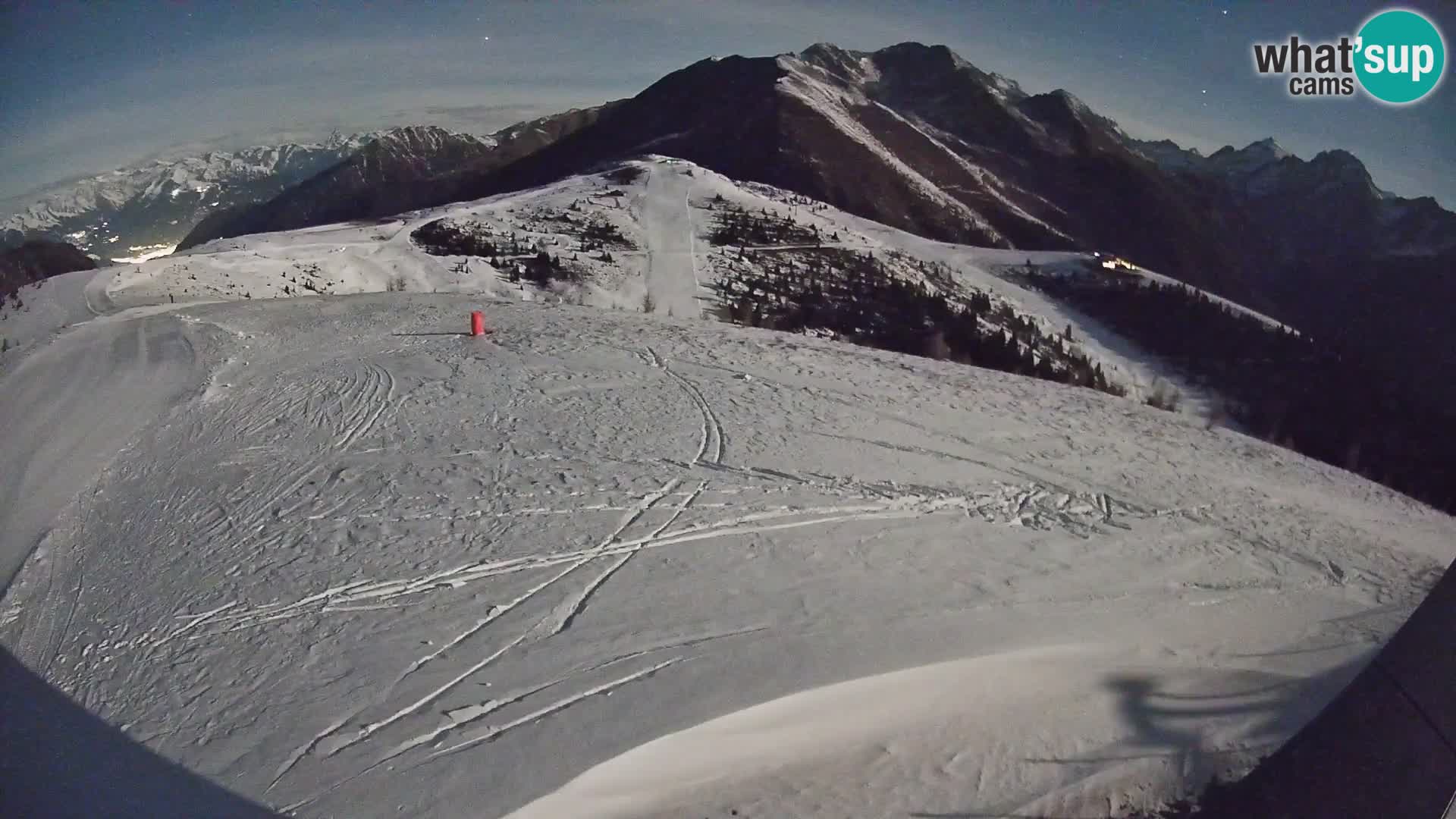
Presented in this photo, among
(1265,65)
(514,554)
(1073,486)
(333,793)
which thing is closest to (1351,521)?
(1073,486)

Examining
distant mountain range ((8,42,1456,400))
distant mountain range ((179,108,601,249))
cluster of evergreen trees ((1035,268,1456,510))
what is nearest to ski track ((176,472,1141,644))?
cluster of evergreen trees ((1035,268,1456,510))

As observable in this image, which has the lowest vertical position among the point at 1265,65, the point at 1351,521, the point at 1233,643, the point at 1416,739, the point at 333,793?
the point at 333,793

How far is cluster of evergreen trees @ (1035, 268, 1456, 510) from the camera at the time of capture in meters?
3.66

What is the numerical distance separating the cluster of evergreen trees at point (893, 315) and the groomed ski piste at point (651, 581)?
6.53 m

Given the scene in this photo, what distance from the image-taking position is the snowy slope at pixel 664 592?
387 cm

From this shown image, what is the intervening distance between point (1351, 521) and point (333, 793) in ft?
21.9

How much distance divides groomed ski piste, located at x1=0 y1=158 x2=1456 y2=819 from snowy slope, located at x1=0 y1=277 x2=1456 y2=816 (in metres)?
0.03

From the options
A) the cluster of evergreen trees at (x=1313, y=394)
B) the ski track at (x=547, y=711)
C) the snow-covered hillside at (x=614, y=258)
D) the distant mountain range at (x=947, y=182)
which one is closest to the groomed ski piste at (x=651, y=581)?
the ski track at (x=547, y=711)

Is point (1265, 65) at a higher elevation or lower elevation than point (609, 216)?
higher

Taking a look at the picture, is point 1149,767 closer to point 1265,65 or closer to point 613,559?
point 1265,65

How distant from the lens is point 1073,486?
7.75 m

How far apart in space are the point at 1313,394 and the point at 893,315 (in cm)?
1537

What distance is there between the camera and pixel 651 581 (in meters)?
5.61

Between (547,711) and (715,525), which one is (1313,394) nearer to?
(715,525)
